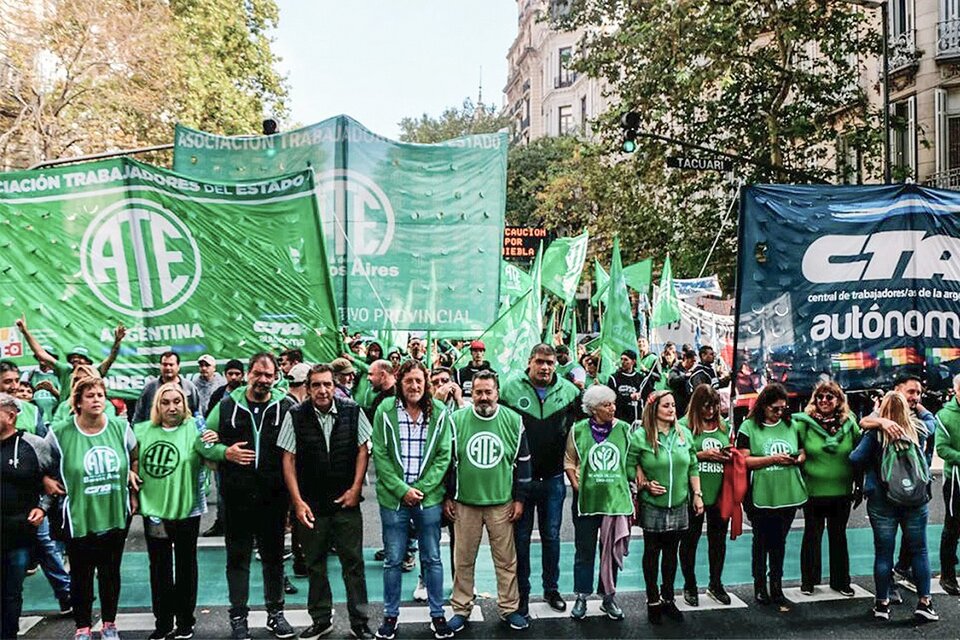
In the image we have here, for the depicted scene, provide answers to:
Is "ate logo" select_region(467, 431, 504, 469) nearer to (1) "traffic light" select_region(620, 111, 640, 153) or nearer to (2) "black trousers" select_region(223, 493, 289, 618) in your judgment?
(2) "black trousers" select_region(223, 493, 289, 618)

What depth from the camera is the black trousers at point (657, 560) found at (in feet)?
20.7

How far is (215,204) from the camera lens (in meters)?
6.07

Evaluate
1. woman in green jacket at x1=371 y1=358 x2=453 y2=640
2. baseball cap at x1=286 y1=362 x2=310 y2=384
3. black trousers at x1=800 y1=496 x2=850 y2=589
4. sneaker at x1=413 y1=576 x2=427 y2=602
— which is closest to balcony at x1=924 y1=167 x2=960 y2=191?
black trousers at x1=800 y1=496 x2=850 y2=589

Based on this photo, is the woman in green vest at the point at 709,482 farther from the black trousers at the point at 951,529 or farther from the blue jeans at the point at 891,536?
the black trousers at the point at 951,529

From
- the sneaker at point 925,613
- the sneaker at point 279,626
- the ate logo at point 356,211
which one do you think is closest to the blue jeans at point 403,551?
the sneaker at point 279,626

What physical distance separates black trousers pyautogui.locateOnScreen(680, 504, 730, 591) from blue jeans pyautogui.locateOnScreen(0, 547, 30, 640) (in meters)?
4.51

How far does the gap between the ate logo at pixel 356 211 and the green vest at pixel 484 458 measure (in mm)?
2173

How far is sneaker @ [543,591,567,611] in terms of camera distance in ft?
21.4

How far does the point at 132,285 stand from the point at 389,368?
2.71m

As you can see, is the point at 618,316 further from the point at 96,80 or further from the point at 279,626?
the point at 96,80

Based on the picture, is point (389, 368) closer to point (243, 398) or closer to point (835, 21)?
point (243, 398)

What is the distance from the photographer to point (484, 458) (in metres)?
6.12

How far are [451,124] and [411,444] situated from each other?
6954cm

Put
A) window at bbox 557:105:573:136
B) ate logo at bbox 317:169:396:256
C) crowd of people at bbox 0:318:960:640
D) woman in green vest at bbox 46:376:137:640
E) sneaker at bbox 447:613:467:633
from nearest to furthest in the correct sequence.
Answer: woman in green vest at bbox 46:376:137:640 < crowd of people at bbox 0:318:960:640 < sneaker at bbox 447:613:467:633 < ate logo at bbox 317:169:396:256 < window at bbox 557:105:573:136
